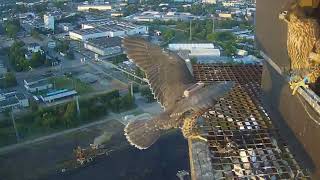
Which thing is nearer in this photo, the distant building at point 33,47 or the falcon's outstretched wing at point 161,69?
the falcon's outstretched wing at point 161,69

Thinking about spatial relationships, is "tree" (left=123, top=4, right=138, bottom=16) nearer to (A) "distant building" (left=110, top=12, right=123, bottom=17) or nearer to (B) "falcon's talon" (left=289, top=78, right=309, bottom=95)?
(A) "distant building" (left=110, top=12, right=123, bottom=17)

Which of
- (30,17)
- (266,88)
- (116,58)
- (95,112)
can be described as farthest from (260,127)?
(30,17)

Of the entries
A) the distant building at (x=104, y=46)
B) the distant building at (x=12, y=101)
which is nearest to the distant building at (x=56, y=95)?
the distant building at (x=12, y=101)

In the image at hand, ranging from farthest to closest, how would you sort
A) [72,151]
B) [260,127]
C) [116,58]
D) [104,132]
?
[116,58]
[104,132]
[72,151]
[260,127]

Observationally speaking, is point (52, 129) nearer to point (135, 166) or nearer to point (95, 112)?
point (95, 112)

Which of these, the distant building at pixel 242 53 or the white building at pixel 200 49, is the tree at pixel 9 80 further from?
the distant building at pixel 242 53

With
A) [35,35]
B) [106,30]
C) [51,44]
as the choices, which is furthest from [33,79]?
[106,30]

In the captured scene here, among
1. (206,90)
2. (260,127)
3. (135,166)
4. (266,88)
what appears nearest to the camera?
(206,90)
